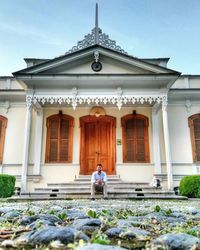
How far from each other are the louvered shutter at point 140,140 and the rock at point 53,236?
29.9 ft

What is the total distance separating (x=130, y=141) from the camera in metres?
10.6

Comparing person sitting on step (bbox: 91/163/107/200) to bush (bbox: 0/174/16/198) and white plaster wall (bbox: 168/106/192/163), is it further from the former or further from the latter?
white plaster wall (bbox: 168/106/192/163)

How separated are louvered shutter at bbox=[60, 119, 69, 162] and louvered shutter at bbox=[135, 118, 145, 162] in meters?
2.80

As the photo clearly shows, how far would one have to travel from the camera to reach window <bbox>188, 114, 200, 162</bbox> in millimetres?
10344

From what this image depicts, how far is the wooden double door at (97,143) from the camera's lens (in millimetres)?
10430

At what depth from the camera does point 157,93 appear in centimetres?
961

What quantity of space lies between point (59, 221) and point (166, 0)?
13253 mm

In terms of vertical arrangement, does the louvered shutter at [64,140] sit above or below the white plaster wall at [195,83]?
below

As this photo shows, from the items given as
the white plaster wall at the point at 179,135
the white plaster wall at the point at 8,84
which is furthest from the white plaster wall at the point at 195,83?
the white plaster wall at the point at 8,84

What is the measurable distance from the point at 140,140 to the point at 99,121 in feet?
6.10

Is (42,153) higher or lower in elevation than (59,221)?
higher

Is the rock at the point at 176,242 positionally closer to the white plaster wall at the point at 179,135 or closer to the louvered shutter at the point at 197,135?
the white plaster wall at the point at 179,135

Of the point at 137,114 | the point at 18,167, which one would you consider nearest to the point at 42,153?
the point at 18,167

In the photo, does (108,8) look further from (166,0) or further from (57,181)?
(57,181)
